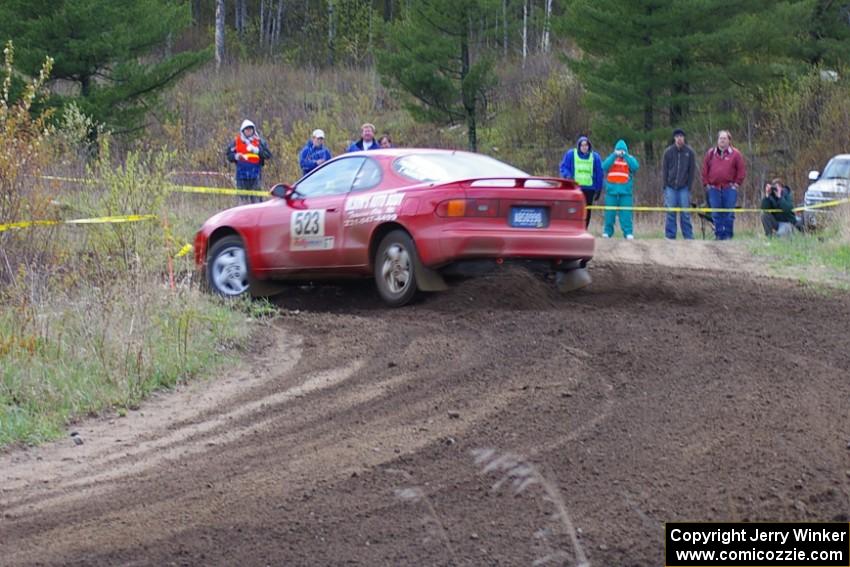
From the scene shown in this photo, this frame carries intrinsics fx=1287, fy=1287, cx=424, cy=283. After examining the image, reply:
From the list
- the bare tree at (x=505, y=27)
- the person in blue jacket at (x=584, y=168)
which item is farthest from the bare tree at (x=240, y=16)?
the person in blue jacket at (x=584, y=168)

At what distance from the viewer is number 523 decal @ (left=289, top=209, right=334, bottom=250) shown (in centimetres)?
1220

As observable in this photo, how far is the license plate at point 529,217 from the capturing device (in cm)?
1123

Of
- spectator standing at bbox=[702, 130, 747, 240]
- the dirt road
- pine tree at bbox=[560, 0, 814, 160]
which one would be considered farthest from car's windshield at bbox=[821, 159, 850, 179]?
the dirt road

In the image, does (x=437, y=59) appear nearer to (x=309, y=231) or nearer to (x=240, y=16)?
(x=240, y=16)

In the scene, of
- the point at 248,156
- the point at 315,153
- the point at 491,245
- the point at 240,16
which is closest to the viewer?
the point at 491,245

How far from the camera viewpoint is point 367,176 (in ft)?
39.6

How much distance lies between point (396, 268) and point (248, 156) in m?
9.47

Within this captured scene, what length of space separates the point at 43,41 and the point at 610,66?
15.0 metres

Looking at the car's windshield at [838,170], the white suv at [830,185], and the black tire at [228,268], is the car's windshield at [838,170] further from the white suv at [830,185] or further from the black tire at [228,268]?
the black tire at [228,268]

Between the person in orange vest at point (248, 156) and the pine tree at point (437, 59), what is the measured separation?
56.5 ft

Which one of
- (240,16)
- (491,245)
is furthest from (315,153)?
(240,16)

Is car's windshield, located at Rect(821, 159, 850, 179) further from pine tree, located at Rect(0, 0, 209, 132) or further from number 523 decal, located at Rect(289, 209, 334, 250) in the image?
pine tree, located at Rect(0, 0, 209, 132)

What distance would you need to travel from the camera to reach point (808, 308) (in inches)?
435

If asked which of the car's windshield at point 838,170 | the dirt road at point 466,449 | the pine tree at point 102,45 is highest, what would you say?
the pine tree at point 102,45
